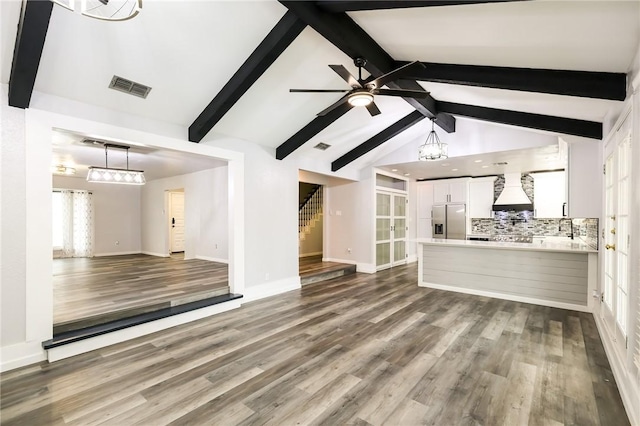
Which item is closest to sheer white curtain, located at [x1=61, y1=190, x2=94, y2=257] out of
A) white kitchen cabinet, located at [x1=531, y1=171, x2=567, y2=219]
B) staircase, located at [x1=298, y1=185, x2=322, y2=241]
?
staircase, located at [x1=298, y1=185, x2=322, y2=241]

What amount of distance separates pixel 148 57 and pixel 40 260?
7.71 feet

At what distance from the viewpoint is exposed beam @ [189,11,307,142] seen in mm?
2918

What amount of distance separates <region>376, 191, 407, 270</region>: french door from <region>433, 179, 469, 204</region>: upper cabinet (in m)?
1.00

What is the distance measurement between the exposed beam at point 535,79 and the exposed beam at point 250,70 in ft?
5.23

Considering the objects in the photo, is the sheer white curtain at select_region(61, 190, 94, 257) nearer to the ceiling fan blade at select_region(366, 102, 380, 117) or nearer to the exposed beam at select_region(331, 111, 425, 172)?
the exposed beam at select_region(331, 111, 425, 172)

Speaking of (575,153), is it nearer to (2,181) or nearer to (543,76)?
(543,76)

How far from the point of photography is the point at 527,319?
13.5 ft

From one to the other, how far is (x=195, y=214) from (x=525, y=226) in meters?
9.08

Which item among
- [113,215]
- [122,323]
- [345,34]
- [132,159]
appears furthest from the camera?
[113,215]

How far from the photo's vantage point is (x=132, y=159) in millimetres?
6344

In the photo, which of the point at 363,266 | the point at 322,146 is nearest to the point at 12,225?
the point at 322,146

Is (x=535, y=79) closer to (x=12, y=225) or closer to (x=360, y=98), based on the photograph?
(x=360, y=98)

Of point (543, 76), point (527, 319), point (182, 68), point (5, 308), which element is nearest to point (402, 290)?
point (527, 319)

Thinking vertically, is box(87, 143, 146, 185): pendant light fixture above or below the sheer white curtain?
above
